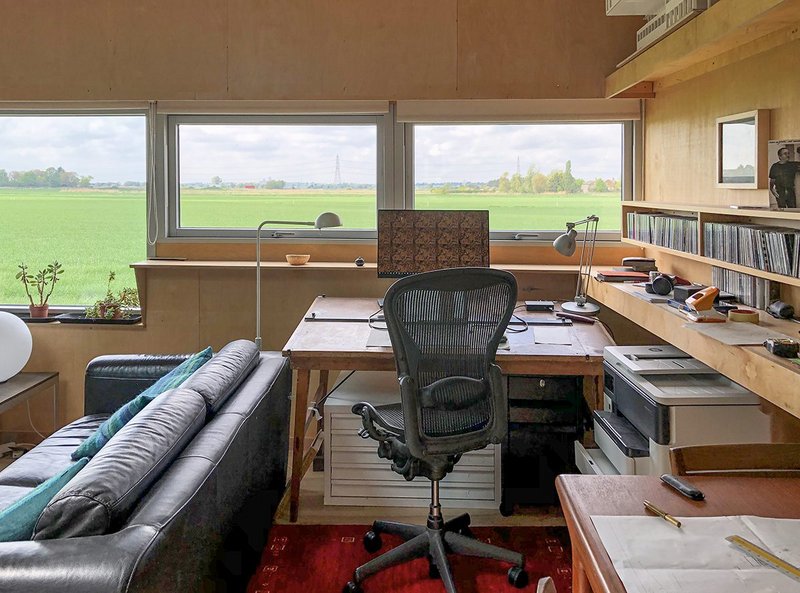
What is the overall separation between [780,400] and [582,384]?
127cm

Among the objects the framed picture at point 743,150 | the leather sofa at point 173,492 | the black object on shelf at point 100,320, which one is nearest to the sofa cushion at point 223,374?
the leather sofa at point 173,492

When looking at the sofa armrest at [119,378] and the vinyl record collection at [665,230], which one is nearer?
the vinyl record collection at [665,230]

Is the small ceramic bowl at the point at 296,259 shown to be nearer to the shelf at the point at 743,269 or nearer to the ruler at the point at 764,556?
the shelf at the point at 743,269

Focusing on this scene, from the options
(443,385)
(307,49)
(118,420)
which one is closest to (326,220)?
(307,49)

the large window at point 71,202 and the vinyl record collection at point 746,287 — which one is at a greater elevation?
the large window at point 71,202

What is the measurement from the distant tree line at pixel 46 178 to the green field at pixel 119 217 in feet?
0.15

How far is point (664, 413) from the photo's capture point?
2.29m

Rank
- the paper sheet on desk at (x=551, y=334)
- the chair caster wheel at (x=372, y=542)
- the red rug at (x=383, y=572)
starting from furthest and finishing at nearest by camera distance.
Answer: the paper sheet on desk at (x=551, y=334)
the chair caster wheel at (x=372, y=542)
the red rug at (x=383, y=572)

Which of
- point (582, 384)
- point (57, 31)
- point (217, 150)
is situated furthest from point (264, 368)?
point (57, 31)

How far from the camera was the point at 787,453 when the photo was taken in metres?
1.61

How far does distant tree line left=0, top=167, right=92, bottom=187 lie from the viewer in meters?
4.34

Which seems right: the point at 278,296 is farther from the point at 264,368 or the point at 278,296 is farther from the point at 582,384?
the point at 582,384

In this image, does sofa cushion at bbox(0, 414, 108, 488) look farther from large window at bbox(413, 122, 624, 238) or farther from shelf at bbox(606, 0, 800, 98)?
shelf at bbox(606, 0, 800, 98)

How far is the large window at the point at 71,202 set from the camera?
4293 mm
